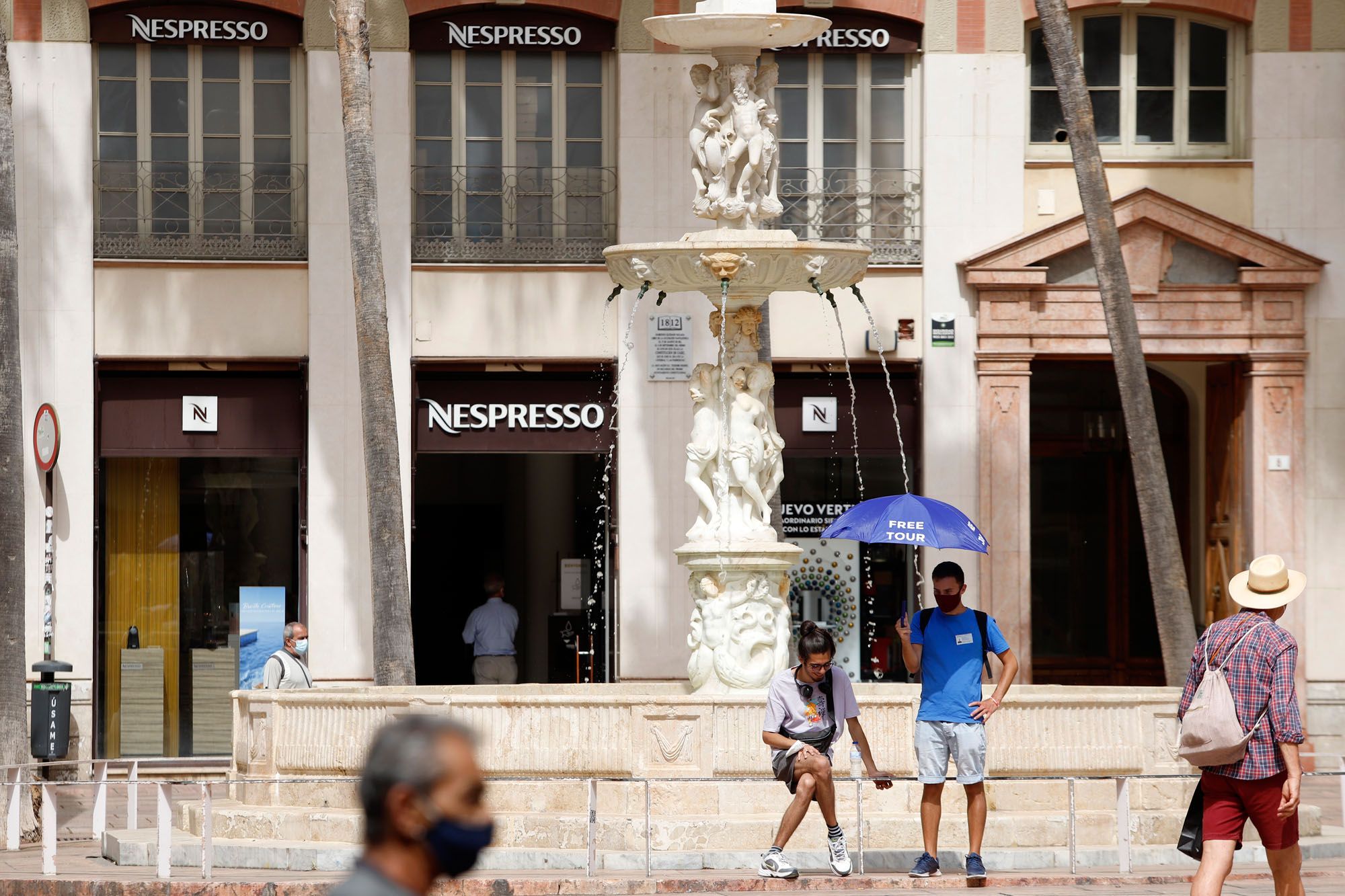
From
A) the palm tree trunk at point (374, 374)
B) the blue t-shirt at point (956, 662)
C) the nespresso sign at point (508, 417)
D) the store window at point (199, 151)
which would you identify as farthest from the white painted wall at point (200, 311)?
the blue t-shirt at point (956, 662)

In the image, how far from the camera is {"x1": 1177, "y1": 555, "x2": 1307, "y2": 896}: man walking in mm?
8383

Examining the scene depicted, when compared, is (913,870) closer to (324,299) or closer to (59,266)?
(324,299)

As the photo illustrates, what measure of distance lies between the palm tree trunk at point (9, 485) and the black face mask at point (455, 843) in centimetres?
1246

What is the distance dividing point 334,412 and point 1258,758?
13803 millimetres

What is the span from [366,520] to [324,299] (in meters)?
2.24

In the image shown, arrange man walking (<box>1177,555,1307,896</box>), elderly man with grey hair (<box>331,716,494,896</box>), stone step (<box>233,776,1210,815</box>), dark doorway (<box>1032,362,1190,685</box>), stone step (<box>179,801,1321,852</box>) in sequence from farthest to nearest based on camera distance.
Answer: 1. dark doorway (<box>1032,362,1190,685</box>)
2. stone step (<box>233,776,1210,815</box>)
3. stone step (<box>179,801,1321,852</box>)
4. man walking (<box>1177,555,1307,896</box>)
5. elderly man with grey hair (<box>331,716,494,896</box>)

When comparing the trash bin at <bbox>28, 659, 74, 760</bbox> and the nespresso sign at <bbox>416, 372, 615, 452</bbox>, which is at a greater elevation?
the nespresso sign at <bbox>416, 372, 615, 452</bbox>

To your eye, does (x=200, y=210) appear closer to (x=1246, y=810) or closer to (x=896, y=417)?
(x=896, y=417)

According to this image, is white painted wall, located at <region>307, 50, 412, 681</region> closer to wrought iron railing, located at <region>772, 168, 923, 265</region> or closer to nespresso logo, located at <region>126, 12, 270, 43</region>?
nespresso logo, located at <region>126, 12, 270, 43</region>

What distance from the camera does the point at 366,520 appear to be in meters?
20.9

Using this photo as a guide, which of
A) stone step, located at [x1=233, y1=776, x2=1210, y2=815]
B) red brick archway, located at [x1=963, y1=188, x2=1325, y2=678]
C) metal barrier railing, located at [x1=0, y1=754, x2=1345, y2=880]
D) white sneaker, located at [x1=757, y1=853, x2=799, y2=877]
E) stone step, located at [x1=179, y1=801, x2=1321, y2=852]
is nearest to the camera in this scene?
white sneaker, located at [x1=757, y1=853, x2=799, y2=877]

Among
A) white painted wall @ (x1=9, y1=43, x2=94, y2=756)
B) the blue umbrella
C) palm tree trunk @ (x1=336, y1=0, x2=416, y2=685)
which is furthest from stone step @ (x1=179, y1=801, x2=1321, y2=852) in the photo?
white painted wall @ (x1=9, y1=43, x2=94, y2=756)

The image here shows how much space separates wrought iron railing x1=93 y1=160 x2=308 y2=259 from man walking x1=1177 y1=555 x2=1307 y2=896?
1405cm

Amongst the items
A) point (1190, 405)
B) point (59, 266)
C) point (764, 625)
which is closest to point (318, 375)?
point (59, 266)
